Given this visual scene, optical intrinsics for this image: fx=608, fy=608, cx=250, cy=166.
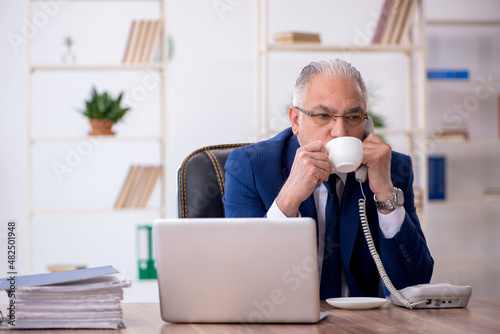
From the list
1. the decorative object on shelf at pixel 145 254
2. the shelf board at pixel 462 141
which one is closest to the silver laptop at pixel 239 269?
the decorative object on shelf at pixel 145 254

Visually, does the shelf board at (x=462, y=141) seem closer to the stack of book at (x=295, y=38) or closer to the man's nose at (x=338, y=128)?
the stack of book at (x=295, y=38)

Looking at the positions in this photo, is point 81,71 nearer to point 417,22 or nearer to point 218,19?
point 218,19

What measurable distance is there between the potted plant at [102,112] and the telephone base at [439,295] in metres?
2.52

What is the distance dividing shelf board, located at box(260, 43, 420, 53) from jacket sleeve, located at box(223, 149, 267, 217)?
6.43ft

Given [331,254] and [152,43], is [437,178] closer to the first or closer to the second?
[152,43]

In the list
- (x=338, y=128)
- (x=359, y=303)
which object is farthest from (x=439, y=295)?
(x=338, y=128)

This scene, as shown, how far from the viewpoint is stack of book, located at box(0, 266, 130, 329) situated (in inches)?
41.2

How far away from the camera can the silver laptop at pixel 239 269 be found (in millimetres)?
1037

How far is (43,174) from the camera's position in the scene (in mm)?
3748

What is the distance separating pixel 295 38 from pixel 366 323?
105 inches

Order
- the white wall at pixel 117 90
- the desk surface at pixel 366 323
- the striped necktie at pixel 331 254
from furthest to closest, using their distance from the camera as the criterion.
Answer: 1. the white wall at pixel 117 90
2. the striped necktie at pixel 331 254
3. the desk surface at pixel 366 323

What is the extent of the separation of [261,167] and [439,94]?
2748 millimetres

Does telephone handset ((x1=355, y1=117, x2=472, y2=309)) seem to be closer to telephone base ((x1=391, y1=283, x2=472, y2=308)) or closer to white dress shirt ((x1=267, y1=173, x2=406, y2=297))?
telephone base ((x1=391, y1=283, x2=472, y2=308))

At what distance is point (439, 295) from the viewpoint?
1.25 meters
